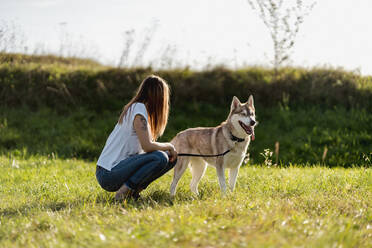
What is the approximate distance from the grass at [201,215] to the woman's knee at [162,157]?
18.7 inches

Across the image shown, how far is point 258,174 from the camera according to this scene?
6.39 metres

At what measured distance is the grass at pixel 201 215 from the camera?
290 centimetres

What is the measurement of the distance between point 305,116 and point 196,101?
10.7 feet

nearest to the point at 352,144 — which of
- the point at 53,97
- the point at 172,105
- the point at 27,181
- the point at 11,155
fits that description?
the point at 172,105

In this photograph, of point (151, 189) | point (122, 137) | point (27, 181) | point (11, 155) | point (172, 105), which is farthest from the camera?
point (172, 105)

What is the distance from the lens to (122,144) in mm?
4414

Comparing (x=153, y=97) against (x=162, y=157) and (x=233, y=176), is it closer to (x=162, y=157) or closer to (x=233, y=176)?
(x=162, y=157)

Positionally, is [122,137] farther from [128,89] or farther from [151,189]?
[128,89]

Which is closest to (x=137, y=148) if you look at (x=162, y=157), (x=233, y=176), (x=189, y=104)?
(x=162, y=157)

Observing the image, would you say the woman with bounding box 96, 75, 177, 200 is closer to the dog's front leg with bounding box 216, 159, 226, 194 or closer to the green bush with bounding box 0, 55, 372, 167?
the dog's front leg with bounding box 216, 159, 226, 194

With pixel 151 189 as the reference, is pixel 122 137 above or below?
above

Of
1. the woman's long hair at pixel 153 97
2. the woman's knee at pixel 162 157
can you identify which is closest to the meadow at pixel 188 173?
the woman's knee at pixel 162 157

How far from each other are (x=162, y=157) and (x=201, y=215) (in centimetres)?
105

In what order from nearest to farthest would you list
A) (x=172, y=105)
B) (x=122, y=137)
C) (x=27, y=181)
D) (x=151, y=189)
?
1. (x=122, y=137)
2. (x=151, y=189)
3. (x=27, y=181)
4. (x=172, y=105)
